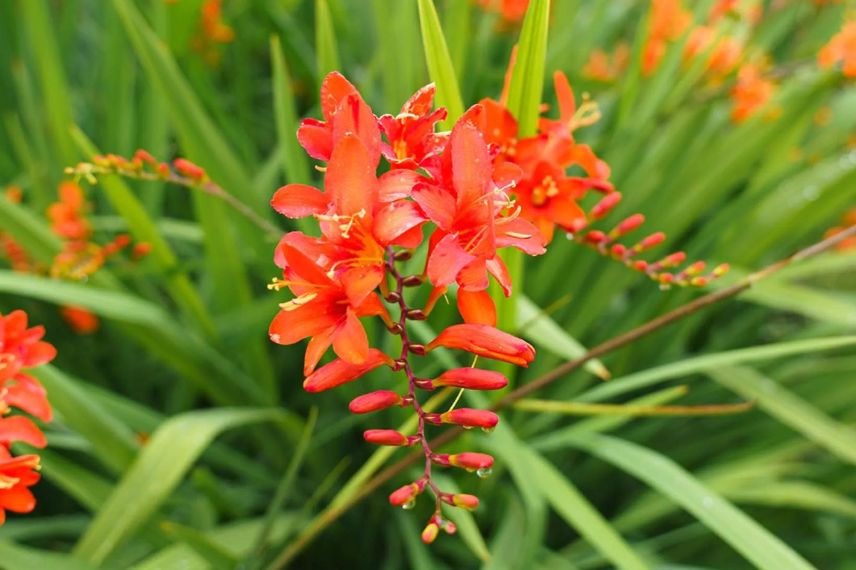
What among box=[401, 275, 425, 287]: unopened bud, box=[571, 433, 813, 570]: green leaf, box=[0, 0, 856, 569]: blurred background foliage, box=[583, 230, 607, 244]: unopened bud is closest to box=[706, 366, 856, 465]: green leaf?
box=[0, 0, 856, 569]: blurred background foliage

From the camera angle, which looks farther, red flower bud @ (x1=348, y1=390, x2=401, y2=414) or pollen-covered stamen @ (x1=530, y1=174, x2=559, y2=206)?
pollen-covered stamen @ (x1=530, y1=174, x2=559, y2=206)

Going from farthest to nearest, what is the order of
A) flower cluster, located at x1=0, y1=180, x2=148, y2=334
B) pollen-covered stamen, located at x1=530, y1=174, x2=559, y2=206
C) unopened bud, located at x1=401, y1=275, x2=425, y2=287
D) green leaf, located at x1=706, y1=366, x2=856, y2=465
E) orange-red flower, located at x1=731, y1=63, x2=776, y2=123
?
orange-red flower, located at x1=731, y1=63, x2=776, y2=123, green leaf, located at x1=706, y1=366, x2=856, y2=465, flower cluster, located at x1=0, y1=180, x2=148, y2=334, pollen-covered stamen, located at x1=530, y1=174, x2=559, y2=206, unopened bud, located at x1=401, y1=275, x2=425, y2=287

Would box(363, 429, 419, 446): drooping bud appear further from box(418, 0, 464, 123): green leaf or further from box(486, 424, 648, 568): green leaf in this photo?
box(486, 424, 648, 568): green leaf

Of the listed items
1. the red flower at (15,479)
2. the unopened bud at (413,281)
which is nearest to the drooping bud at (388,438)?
the unopened bud at (413,281)

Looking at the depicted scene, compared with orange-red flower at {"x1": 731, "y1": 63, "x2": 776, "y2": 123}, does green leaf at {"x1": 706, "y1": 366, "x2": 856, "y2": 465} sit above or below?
below

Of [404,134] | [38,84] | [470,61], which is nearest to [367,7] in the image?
[470,61]

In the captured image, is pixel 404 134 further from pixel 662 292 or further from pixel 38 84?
pixel 38 84
